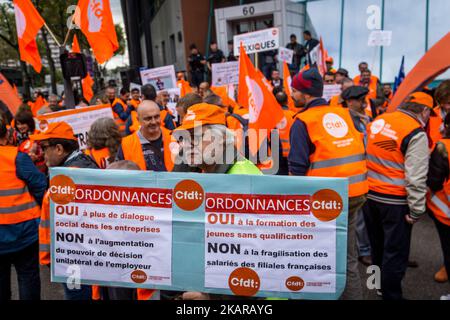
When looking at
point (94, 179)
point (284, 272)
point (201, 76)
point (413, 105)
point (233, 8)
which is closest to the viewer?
point (284, 272)

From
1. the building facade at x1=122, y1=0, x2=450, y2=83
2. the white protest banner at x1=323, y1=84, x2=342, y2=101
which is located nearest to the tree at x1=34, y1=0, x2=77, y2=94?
the building facade at x1=122, y1=0, x2=450, y2=83

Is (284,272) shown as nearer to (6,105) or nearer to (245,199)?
(245,199)

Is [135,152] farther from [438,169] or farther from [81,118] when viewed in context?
[438,169]

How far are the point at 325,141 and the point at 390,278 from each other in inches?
60.4

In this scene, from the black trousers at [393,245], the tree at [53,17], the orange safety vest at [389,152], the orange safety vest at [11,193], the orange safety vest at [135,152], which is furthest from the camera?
the tree at [53,17]

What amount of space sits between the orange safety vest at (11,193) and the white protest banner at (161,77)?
5.58 meters

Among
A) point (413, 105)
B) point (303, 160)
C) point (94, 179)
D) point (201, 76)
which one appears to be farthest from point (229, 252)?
point (201, 76)

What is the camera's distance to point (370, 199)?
397cm

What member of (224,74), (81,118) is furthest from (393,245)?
(224,74)

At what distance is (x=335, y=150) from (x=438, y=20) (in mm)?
14720

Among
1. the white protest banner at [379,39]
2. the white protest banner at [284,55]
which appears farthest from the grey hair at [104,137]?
the white protest banner at [379,39]

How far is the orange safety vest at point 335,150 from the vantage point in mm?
3428

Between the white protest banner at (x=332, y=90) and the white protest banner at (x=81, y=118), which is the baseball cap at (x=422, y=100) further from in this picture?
the white protest banner at (x=332, y=90)

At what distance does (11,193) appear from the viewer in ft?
11.1
